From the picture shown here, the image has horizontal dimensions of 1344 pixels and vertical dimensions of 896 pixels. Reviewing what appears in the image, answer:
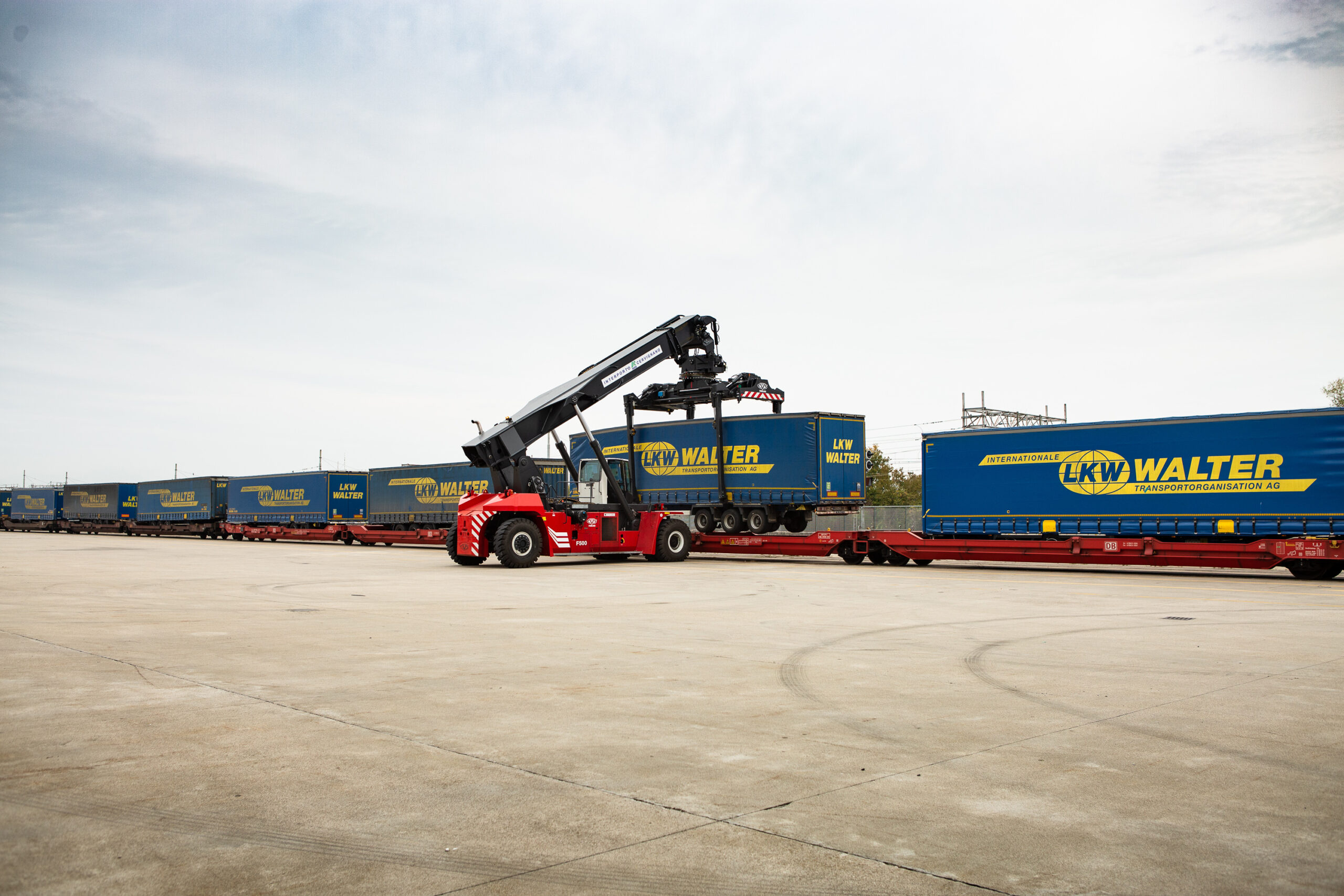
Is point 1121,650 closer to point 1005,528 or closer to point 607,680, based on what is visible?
point 607,680

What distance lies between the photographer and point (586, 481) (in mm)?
26938

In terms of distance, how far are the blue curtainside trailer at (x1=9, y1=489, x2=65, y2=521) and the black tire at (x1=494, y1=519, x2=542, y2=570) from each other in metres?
65.0

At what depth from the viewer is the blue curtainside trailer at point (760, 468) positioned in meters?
28.5

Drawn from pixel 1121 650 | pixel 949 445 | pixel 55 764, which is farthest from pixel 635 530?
pixel 55 764

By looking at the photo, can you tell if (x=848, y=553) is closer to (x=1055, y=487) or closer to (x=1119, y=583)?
(x=1055, y=487)

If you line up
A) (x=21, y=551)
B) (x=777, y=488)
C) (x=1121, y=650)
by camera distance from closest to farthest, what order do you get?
(x=1121, y=650), (x=777, y=488), (x=21, y=551)

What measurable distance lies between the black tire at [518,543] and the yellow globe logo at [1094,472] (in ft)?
41.9


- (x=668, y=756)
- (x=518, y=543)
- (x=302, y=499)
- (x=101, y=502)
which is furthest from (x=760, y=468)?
(x=101, y=502)

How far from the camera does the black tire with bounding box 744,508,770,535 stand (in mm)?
29578

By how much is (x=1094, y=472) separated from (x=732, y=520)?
11.0 m

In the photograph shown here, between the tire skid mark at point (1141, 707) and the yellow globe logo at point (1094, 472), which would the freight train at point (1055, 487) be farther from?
the tire skid mark at point (1141, 707)

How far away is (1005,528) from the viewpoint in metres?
23.9

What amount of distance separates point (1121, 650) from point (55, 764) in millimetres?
9065

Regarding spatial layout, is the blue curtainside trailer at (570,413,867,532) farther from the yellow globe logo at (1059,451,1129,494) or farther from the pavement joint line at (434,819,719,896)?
the pavement joint line at (434,819,719,896)
